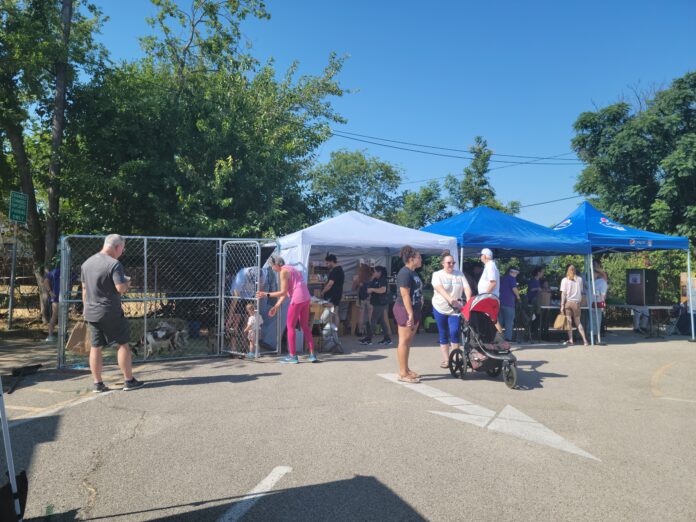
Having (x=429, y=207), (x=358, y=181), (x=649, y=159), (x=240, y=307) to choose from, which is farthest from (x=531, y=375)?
(x=358, y=181)

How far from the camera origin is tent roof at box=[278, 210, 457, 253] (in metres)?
10.5

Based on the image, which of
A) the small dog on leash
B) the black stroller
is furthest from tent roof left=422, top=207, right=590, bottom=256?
the small dog on leash

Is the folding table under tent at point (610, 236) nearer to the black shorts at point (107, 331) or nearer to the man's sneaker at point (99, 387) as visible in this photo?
the black shorts at point (107, 331)

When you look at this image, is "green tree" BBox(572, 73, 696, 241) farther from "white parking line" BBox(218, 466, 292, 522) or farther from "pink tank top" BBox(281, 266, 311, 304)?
"white parking line" BBox(218, 466, 292, 522)

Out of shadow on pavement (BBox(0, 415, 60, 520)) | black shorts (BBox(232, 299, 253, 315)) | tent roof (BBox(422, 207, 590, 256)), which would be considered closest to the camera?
shadow on pavement (BBox(0, 415, 60, 520))

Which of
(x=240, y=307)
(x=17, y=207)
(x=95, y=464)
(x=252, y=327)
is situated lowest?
(x=95, y=464)

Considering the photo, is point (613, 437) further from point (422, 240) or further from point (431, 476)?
point (422, 240)

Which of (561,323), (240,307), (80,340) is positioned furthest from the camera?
(561,323)

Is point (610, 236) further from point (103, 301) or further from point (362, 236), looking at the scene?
point (103, 301)

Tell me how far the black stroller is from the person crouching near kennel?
3.47 metres

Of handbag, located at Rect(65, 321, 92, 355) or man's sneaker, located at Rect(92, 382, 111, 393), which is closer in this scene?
man's sneaker, located at Rect(92, 382, 111, 393)

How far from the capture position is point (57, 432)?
473 cm

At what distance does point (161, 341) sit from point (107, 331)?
2.52 metres

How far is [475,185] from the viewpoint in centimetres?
3016
